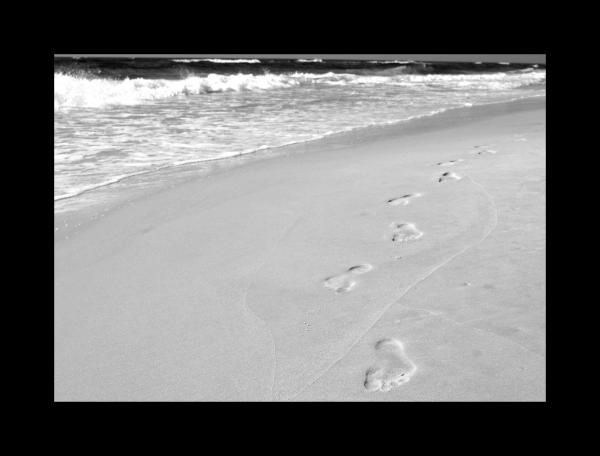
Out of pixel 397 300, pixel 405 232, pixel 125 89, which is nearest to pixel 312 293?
pixel 397 300

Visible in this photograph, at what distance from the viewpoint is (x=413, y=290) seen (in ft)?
7.38

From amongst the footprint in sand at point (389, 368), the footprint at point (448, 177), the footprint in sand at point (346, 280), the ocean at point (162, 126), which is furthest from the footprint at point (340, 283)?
the ocean at point (162, 126)

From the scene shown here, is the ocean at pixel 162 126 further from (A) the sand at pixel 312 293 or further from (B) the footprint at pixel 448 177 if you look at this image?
(B) the footprint at pixel 448 177

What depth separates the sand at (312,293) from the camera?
1.70 m

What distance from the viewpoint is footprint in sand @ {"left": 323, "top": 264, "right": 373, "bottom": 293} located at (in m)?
2.32

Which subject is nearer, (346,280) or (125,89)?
(346,280)

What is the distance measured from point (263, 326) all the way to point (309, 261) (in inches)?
25.9

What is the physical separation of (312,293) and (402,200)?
1.49 metres

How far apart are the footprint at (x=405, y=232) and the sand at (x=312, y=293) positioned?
15mm

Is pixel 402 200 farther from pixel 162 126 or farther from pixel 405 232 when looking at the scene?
pixel 162 126

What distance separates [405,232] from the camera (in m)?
2.93

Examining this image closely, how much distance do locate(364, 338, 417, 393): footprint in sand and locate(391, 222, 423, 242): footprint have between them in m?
1.04

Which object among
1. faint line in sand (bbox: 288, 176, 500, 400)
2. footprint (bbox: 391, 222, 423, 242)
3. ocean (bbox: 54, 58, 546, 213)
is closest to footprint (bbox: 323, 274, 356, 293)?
faint line in sand (bbox: 288, 176, 500, 400)
